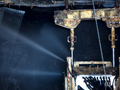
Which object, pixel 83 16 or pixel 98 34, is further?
pixel 98 34

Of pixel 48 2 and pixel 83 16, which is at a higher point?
pixel 48 2

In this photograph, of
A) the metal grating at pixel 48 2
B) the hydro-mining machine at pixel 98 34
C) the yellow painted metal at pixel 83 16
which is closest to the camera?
the hydro-mining machine at pixel 98 34

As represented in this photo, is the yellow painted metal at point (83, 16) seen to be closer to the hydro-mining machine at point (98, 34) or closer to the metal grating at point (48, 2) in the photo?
the hydro-mining machine at point (98, 34)

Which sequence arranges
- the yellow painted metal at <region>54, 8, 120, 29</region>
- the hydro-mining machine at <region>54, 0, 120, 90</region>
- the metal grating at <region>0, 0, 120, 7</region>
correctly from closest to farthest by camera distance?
the hydro-mining machine at <region>54, 0, 120, 90</region>, the yellow painted metal at <region>54, 8, 120, 29</region>, the metal grating at <region>0, 0, 120, 7</region>

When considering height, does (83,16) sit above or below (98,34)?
above

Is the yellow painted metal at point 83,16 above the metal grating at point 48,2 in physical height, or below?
below

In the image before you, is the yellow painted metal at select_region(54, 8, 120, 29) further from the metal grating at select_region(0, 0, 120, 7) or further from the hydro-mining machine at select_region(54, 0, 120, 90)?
the metal grating at select_region(0, 0, 120, 7)

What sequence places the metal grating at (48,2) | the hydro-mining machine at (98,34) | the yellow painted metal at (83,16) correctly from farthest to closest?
the metal grating at (48,2)
the yellow painted metal at (83,16)
the hydro-mining machine at (98,34)

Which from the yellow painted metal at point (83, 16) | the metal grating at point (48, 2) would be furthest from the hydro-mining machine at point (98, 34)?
the metal grating at point (48, 2)

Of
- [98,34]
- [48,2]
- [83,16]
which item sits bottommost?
[98,34]

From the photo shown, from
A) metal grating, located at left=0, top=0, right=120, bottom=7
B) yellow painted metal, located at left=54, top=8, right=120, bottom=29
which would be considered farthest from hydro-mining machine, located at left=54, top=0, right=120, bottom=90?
metal grating, located at left=0, top=0, right=120, bottom=7

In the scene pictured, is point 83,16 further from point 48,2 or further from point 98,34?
point 48,2

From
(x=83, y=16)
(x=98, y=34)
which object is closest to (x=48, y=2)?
(x=83, y=16)

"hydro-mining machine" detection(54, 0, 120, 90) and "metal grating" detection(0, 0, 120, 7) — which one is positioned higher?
"metal grating" detection(0, 0, 120, 7)
